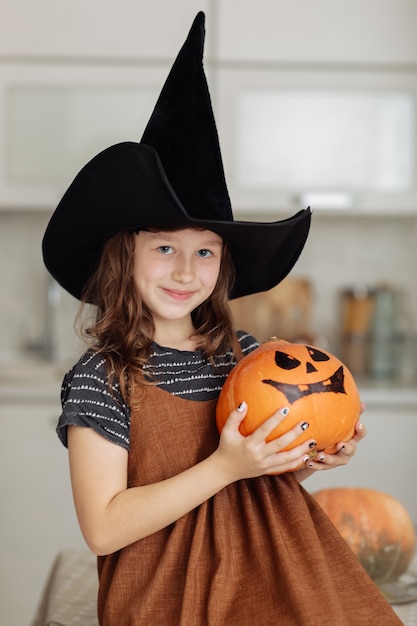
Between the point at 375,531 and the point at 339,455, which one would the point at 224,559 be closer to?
the point at 339,455

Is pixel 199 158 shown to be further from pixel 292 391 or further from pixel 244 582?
pixel 244 582

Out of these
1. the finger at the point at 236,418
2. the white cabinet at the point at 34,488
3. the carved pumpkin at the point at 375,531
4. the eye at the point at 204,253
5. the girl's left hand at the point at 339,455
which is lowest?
the white cabinet at the point at 34,488

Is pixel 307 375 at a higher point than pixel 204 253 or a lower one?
lower

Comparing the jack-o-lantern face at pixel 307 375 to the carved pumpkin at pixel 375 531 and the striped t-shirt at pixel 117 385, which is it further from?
the carved pumpkin at pixel 375 531

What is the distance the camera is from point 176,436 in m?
1.23

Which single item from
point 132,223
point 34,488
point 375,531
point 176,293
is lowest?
point 34,488

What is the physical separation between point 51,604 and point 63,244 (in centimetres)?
59

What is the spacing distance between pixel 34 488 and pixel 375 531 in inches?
67.9

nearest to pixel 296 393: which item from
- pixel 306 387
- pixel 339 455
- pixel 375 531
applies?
pixel 306 387

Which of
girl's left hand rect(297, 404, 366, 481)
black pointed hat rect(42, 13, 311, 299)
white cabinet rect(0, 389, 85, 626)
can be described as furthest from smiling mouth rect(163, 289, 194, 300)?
white cabinet rect(0, 389, 85, 626)

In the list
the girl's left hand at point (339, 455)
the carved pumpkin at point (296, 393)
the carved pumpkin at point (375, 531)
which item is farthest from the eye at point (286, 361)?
the carved pumpkin at point (375, 531)

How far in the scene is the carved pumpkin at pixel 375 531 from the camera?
136 centimetres

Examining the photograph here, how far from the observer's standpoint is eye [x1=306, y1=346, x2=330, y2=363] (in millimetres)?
1194

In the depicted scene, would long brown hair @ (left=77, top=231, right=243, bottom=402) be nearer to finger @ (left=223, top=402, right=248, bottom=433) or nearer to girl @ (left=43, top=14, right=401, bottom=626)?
girl @ (left=43, top=14, right=401, bottom=626)
